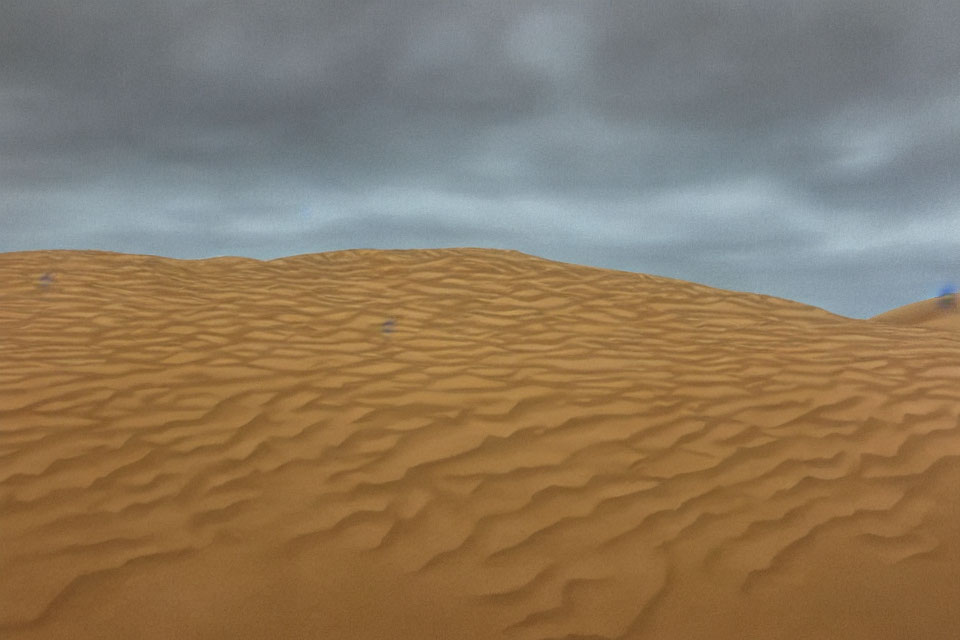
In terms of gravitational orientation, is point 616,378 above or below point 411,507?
above

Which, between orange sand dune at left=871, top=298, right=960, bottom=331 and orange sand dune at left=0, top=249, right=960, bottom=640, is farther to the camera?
orange sand dune at left=871, top=298, right=960, bottom=331

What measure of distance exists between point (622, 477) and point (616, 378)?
7.47 feet

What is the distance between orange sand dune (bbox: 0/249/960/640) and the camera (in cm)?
379

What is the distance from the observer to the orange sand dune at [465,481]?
3795 millimetres

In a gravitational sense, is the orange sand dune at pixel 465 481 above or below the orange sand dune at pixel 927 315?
below

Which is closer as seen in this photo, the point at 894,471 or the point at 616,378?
the point at 894,471

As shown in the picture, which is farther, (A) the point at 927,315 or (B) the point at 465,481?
(A) the point at 927,315

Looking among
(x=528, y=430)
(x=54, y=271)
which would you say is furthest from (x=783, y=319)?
(x=54, y=271)

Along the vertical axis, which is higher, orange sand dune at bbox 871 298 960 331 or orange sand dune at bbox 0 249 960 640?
orange sand dune at bbox 871 298 960 331

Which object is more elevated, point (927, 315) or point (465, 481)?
point (927, 315)

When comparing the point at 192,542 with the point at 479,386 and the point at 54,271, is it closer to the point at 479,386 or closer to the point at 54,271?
the point at 479,386

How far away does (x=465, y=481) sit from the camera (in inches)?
200

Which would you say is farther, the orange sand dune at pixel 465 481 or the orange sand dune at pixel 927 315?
the orange sand dune at pixel 927 315

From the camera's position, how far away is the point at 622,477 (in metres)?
5.21
